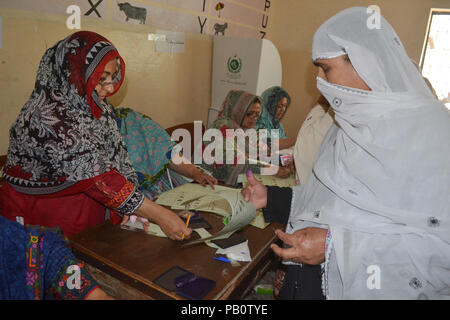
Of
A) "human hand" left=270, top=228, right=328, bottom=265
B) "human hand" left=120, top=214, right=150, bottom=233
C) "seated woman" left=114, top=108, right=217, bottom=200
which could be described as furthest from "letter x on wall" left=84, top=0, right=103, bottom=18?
"human hand" left=270, top=228, right=328, bottom=265

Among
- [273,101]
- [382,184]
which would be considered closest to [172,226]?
→ [382,184]

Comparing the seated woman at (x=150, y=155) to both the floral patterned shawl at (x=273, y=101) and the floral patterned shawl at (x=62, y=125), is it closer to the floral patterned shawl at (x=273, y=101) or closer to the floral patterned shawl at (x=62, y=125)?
the floral patterned shawl at (x=62, y=125)

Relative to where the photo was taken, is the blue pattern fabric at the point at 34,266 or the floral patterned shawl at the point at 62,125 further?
the floral patterned shawl at the point at 62,125

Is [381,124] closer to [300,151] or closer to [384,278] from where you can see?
[384,278]

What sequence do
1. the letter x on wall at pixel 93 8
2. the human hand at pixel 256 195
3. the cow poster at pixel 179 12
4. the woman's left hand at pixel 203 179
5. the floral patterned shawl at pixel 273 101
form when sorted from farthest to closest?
1. the floral patterned shawl at pixel 273 101
2. the letter x on wall at pixel 93 8
3. the cow poster at pixel 179 12
4. the woman's left hand at pixel 203 179
5. the human hand at pixel 256 195

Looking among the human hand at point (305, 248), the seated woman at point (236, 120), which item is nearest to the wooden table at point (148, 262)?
the human hand at point (305, 248)

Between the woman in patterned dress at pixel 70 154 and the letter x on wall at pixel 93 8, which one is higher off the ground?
the letter x on wall at pixel 93 8

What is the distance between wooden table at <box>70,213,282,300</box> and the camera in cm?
92

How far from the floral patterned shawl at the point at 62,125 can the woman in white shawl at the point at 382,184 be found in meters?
0.86

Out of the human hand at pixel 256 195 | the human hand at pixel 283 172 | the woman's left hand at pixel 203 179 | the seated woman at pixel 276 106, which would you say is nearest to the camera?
the human hand at pixel 256 195

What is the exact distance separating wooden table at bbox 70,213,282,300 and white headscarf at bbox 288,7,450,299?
0.28 m

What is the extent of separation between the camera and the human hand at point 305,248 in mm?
940

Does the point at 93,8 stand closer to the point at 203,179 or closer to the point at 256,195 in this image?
the point at 203,179
